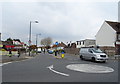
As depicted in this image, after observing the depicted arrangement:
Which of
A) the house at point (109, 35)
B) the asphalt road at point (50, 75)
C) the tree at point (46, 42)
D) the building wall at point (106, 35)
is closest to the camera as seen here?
the asphalt road at point (50, 75)

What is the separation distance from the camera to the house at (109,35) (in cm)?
3691

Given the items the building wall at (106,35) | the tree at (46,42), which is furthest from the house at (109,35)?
the tree at (46,42)

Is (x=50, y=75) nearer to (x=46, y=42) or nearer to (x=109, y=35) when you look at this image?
(x=109, y=35)

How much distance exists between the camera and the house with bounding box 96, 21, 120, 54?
1453 inches

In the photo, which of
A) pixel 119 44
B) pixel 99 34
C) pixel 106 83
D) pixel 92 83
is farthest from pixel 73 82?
pixel 99 34

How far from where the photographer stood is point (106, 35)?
42.0 metres

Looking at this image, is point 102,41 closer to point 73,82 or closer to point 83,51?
point 83,51

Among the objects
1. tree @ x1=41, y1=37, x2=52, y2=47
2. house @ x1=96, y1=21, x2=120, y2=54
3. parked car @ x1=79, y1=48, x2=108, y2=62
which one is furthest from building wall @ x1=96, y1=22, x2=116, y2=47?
tree @ x1=41, y1=37, x2=52, y2=47

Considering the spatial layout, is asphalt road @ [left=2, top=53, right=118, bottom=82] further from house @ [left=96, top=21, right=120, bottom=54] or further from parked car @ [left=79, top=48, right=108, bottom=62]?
house @ [left=96, top=21, right=120, bottom=54]

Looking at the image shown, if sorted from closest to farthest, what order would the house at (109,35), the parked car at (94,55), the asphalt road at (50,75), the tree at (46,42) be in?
the asphalt road at (50,75), the parked car at (94,55), the house at (109,35), the tree at (46,42)

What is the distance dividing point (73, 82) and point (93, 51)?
13041 mm

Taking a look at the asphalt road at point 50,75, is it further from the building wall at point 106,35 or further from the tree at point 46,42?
the tree at point 46,42

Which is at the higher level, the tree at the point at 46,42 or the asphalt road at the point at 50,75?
the tree at the point at 46,42

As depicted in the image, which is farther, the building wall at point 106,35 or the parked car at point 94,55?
the building wall at point 106,35
